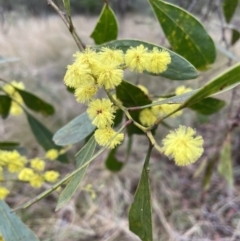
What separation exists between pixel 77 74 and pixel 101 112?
0.17 ft

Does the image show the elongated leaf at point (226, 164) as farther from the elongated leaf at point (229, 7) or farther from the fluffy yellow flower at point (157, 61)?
the fluffy yellow flower at point (157, 61)

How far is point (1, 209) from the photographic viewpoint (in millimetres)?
577

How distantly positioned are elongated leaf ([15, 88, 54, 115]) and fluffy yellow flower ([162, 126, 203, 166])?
1.57 ft

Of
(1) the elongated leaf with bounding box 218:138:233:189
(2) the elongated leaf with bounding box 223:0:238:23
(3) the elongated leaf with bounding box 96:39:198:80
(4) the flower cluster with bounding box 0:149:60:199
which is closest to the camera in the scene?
(3) the elongated leaf with bounding box 96:39:198:80

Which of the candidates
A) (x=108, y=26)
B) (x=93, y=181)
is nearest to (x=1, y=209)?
(x=108, y=26)

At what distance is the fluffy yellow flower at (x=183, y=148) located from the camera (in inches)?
16.6

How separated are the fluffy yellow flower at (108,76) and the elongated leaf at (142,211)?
12cm

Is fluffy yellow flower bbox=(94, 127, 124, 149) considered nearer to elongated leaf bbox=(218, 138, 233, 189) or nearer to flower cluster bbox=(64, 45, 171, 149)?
flower cluster bbox=(64, 45, 171, 149)

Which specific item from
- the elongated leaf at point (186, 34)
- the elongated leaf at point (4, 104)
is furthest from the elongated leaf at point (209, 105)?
the elongated leaf at point (4, 104)

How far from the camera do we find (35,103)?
2.84ft

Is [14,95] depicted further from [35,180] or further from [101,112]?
[101,112]

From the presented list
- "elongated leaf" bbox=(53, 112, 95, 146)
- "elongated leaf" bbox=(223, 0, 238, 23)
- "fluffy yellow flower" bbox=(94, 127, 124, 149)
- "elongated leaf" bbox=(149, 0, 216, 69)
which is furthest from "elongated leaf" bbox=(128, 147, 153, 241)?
"elongated leaf" bbox=(223, 0, 238, 23)

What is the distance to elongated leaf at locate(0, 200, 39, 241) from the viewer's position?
535 mm

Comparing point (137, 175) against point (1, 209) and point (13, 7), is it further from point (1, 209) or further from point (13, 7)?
point (13, 7)
